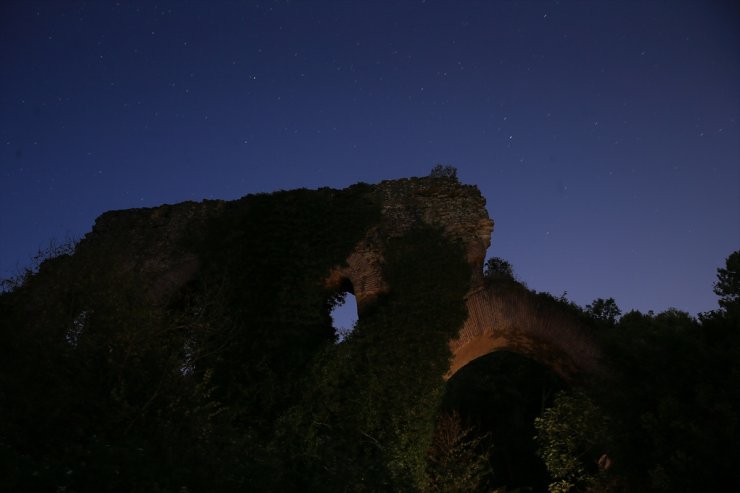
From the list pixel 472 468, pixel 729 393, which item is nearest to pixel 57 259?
pixel 472 468

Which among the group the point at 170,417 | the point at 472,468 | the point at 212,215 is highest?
the point at 212,215

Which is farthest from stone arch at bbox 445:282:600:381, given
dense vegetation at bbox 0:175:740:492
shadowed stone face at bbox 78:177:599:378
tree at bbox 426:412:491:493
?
tree at bbox 426:412:491:493

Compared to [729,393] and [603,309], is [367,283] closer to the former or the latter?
[729,393]

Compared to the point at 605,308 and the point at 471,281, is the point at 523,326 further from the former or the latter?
the point at 605,308

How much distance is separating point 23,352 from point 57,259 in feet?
13.8

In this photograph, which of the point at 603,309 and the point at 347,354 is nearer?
the point at 347,354

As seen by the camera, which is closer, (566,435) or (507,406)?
(566,435)

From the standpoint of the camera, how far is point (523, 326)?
10.6 metres

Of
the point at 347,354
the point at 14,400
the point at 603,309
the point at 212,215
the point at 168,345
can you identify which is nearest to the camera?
the point at 14,400

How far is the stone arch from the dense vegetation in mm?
233

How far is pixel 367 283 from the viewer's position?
10.9m

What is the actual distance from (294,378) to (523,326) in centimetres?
427


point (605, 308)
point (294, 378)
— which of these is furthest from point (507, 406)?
point (294, 378)

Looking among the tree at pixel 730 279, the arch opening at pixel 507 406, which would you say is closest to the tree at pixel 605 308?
the arch opening at pixel 507 406
